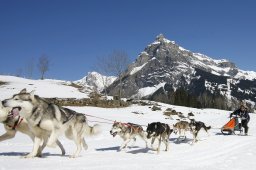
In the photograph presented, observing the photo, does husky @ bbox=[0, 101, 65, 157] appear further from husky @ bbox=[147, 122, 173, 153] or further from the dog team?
husky @ bbox=[147, 122, 173, 153]

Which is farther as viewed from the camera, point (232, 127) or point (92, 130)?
point (232, 127)

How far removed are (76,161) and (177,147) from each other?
5.78m

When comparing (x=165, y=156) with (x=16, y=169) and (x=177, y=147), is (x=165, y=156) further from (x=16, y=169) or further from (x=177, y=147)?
(x=16, y=169)

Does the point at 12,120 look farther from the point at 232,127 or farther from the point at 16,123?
the point at 232,127

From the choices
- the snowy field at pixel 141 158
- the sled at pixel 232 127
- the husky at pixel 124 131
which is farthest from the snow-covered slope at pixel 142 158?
the sled at pixel 232 127

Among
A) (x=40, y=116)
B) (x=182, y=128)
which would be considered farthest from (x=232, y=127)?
(x=40, y=116)

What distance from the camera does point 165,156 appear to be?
1117 cm

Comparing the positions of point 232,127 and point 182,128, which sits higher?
point 232,127

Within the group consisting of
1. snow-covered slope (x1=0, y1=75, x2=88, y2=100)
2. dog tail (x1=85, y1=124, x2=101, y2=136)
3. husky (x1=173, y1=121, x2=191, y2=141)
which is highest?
snow-covered slope (x1=0, y1=75, x2=88, y2=100)

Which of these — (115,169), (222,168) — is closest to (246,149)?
(222,168)

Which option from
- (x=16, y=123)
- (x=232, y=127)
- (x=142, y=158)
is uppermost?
(x=232, y=127)

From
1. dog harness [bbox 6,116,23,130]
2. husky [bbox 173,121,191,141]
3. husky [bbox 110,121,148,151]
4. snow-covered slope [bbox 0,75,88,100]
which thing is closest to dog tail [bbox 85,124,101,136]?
dog harness [bbox 6,116,23,130]

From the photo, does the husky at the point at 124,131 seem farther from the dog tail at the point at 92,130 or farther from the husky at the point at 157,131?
the dog tail at the point at 92,130

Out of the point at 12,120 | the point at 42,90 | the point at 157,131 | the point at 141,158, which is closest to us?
the point at 12,120
